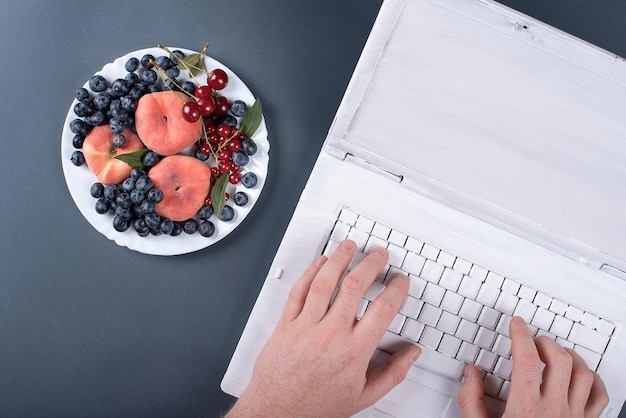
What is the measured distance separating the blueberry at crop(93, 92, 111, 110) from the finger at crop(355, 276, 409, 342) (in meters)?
0.52

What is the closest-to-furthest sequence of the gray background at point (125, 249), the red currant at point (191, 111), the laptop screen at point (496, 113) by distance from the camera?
1. the laptop screen at point (496, 113)
2. the red currant at point (191, 111)
3. the gray background at point (125, 249)

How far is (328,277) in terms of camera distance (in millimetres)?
670

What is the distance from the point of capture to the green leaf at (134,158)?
791mm

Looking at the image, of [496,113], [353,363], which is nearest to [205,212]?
[353,363]

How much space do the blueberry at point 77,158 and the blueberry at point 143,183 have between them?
0.10 m

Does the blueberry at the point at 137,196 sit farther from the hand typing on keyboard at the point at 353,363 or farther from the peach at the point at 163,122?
the hand typing on keyboard at the point at 353,363

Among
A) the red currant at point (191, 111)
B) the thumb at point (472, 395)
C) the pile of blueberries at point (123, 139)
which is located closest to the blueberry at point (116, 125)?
the pile of blueberries at point (123, 139)

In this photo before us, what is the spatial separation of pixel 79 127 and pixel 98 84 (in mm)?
75

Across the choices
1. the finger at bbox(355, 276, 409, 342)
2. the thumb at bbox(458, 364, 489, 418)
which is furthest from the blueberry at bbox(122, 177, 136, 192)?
the thumb at bbox(458, 364, 489, 418)

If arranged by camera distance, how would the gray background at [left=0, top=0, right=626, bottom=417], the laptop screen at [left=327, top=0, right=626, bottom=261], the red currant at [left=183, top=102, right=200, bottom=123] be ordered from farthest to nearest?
the gray background at [left=0, top=0, right=626, bottom=417] < the red currant at [left=183, top=102, right=200, bottom=123] < the laptop screen at [left=327, top=0, right=626, bottom=261]

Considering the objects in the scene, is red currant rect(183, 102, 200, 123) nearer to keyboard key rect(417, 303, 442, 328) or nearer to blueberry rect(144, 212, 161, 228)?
blueberry rect(144, 212, 161, 228)

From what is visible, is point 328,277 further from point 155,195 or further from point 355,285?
point 155,195

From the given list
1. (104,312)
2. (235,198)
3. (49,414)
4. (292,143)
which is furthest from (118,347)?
(292,143)

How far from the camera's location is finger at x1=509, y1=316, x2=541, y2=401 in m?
0.66
